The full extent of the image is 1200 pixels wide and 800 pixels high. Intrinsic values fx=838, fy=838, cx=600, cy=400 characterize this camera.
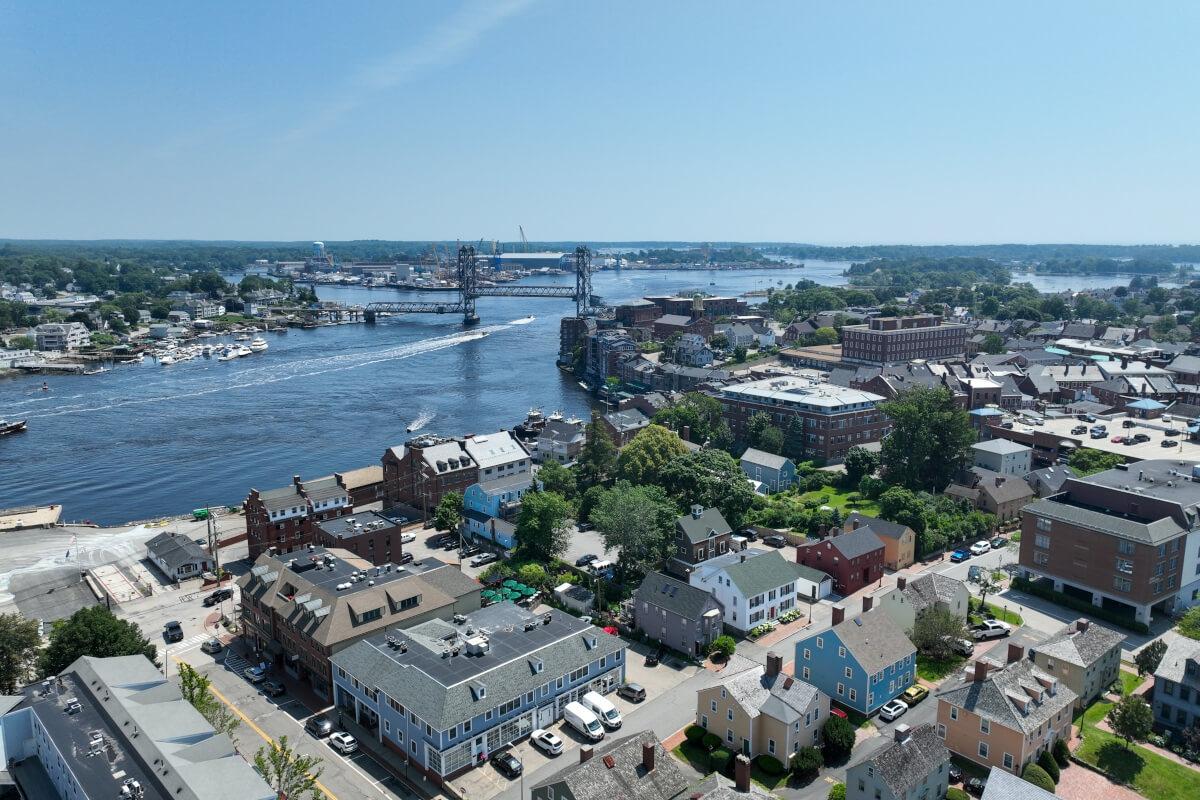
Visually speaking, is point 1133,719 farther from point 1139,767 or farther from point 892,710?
point 892,710

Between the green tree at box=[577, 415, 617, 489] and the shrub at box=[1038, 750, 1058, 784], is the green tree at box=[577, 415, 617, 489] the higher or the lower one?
the higher one

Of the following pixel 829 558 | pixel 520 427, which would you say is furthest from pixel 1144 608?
pixel 520 427

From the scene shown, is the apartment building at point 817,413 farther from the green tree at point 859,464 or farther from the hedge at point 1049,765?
the hedge at point 1049,765

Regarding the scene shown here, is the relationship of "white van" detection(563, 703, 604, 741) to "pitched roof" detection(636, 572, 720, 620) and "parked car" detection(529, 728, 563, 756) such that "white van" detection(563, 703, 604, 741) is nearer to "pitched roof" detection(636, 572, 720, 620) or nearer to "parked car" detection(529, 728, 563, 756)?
"parked car" detection(529, 728, 563, 756)

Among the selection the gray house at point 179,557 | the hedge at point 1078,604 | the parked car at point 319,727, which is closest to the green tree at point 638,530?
the parked car at point 319,727

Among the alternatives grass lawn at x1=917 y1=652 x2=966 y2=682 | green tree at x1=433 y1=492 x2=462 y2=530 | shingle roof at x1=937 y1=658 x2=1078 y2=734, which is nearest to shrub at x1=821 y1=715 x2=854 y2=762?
shingle roof at x1=937 y1=658 x2=1078 y2=734

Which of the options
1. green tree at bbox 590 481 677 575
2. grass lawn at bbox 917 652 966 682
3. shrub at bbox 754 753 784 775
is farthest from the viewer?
green tree at bbox 590 481 677 575

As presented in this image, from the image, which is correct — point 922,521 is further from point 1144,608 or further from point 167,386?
point 167,386
